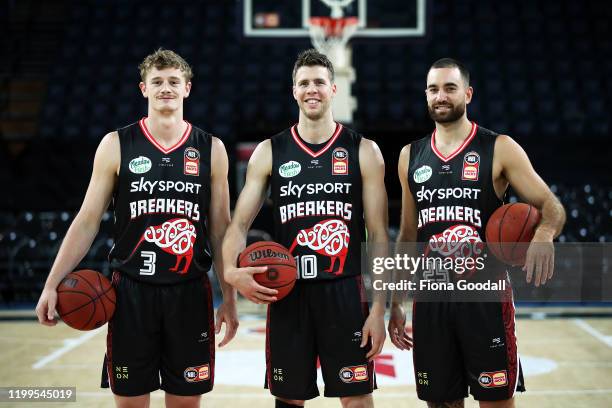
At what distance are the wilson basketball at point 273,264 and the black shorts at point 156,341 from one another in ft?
1.26

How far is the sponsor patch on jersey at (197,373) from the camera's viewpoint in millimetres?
2992

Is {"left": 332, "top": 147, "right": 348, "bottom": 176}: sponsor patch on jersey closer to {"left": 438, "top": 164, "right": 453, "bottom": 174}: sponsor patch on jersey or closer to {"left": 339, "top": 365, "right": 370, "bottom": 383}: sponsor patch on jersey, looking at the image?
{"left": 438, "top": 164, "right": 453, "bottom": 174}: sponsor patch on jersey

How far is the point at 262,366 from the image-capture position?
5.36 metres

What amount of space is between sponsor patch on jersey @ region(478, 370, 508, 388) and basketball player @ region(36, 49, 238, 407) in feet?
3.66

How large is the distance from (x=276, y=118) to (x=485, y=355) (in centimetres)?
779

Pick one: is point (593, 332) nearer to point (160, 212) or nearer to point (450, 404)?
point (450, 404)

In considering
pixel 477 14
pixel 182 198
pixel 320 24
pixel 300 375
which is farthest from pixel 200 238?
pixel 477 14

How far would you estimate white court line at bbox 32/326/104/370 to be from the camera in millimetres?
5473

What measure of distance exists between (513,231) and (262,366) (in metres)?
3.04

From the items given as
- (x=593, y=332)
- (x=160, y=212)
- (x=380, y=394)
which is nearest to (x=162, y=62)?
(x=160, y=212)

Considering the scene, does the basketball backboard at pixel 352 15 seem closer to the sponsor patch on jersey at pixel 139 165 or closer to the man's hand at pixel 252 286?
the sponsor patch on jersey at pixel 139 165

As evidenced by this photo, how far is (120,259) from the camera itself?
120 inches

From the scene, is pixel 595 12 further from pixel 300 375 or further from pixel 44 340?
pixel 300 375

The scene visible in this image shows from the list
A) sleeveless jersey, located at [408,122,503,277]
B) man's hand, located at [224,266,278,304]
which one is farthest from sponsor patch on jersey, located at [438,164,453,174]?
man's hand, located at [224,266,278,304]
